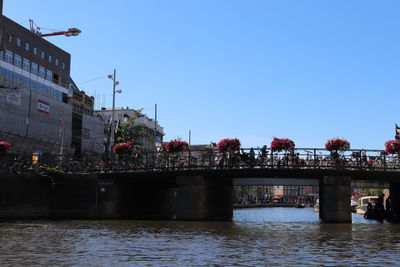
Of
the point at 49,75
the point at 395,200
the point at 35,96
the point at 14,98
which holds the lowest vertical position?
the point at 395,200

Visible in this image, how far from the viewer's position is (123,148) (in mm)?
41281

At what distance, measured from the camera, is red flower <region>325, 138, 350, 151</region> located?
37406 millimetres

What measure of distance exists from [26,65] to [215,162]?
187 feet

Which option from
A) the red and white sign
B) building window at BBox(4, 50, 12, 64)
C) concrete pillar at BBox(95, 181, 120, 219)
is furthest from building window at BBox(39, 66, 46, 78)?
concrete pillar at BBox(95, 181, 120, 219)

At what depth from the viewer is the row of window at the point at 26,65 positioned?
7956 cm

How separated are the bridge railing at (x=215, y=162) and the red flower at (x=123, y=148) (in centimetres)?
43

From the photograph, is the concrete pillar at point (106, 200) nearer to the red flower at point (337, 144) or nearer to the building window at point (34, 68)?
the red flower at point (337, 144)

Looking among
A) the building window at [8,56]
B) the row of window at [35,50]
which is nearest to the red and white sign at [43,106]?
the building window at [8,56]

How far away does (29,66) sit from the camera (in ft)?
282

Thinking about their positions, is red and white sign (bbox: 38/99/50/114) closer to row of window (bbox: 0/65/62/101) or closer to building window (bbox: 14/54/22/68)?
row of window (bbox: 0/65/62/101)

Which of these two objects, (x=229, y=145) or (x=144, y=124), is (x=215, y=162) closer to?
(x=229, y=145)

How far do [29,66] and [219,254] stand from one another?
76.4 metres

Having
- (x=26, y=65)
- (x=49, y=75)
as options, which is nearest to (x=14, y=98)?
(x=26, y=65)

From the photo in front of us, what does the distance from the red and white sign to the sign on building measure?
4697mm
